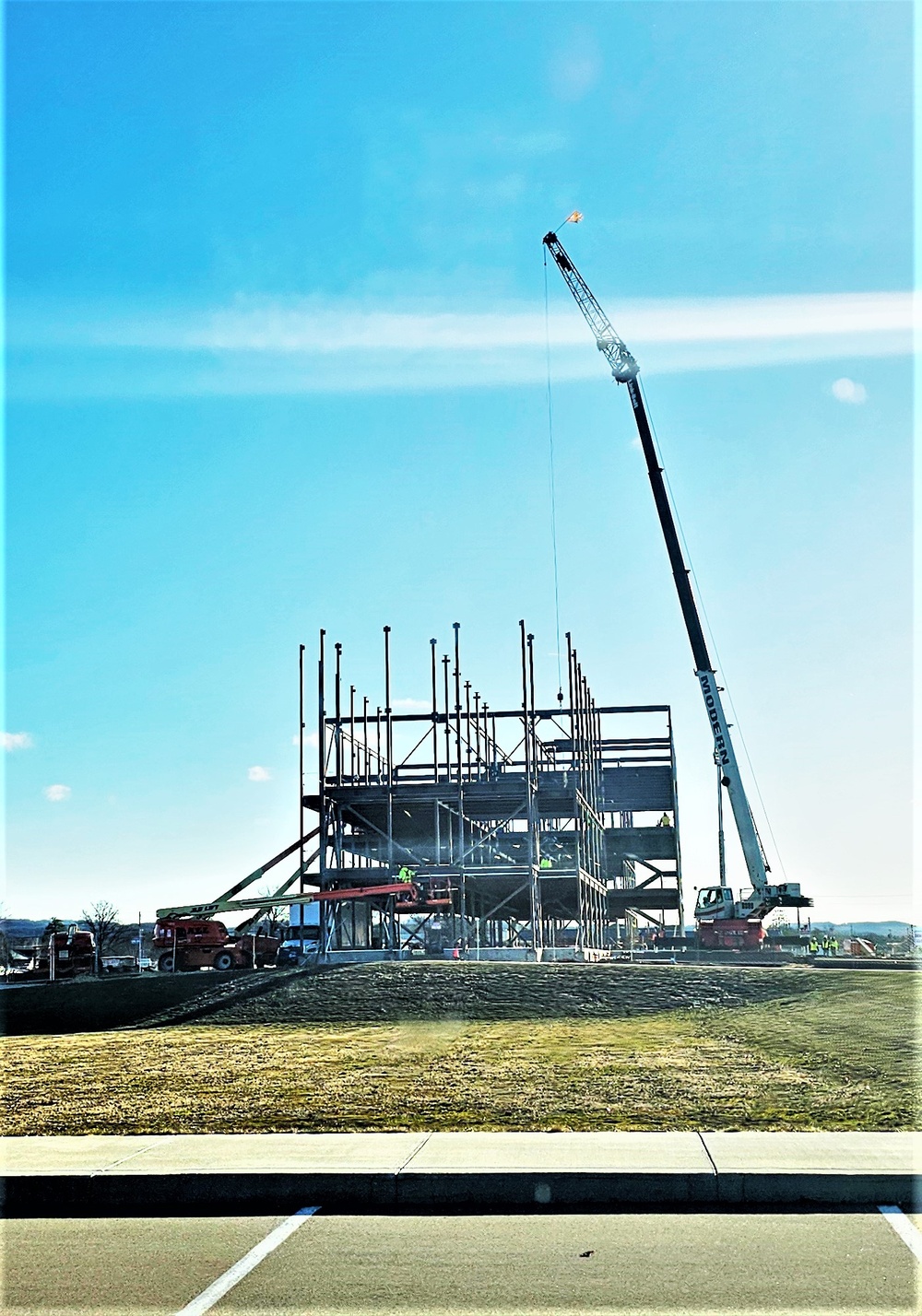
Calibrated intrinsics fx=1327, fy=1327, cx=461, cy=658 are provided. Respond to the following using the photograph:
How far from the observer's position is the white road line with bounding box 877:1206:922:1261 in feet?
24.1

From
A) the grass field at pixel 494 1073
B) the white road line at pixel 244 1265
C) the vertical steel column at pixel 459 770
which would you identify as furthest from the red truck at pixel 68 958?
the white road line at pixel 244 1265

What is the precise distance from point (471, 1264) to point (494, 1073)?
6.34 meters

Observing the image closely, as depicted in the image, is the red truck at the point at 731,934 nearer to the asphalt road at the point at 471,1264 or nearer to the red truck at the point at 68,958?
the red truck at the point at 68,958

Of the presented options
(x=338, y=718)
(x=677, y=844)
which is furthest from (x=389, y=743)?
(x=677, y=844)

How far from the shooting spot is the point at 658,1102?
11.7m

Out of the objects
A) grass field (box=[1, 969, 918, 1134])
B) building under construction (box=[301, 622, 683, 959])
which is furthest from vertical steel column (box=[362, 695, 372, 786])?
grass field (box=[1, 969, 918, 1134])

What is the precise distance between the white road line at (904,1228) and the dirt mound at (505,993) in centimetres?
1085

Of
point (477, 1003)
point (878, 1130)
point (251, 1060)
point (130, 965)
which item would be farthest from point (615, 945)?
point (878, 1130)

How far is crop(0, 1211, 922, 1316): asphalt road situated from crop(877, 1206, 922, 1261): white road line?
6 cm

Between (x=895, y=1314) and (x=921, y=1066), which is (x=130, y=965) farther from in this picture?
(x=895, y=1314)

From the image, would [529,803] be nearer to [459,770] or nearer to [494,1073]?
[459,770]

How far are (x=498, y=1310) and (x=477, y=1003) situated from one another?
13986 millimetres

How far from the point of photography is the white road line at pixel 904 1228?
7339 millimetres

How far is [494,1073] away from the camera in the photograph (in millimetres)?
13508
